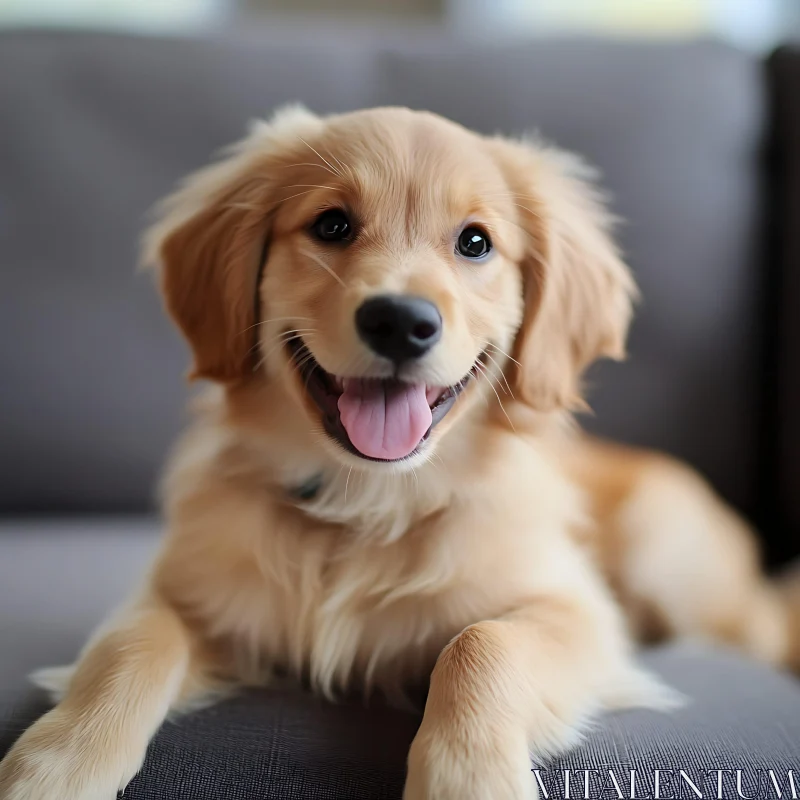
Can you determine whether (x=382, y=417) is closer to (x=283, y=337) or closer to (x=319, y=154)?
(x=283, y=337)

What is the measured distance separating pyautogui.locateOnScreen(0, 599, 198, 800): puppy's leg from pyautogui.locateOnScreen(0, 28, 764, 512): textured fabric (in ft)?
3.26

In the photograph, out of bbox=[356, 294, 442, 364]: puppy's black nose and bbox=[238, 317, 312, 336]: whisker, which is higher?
bbox=[356, 294, 442, 364]: puppy's black nose

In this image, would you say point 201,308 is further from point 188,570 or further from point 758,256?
point 758,256

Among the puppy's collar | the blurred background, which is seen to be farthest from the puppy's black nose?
the blurred background

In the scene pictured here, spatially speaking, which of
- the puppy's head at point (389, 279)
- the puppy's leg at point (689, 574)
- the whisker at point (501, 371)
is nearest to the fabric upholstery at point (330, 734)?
the puppy's leg at point (689, 574)

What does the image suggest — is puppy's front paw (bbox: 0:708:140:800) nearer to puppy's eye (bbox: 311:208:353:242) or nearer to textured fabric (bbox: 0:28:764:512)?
puppy's eye (bbox: 311:208:353:242)

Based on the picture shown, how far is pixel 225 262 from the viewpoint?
1316 millimetres

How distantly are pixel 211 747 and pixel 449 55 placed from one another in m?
1.78

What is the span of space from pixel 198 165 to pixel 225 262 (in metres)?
0.93

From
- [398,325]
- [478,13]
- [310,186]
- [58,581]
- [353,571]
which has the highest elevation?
[478,13]

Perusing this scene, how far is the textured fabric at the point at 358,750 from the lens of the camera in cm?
102

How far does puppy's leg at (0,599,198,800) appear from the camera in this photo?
0.97m

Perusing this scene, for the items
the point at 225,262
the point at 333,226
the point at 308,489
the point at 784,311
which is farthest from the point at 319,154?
the point at 784,311

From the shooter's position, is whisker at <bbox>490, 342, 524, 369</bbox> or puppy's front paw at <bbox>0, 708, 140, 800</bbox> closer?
puppy's front paw at <bbox>0, 708, 140, 800</bbox>
